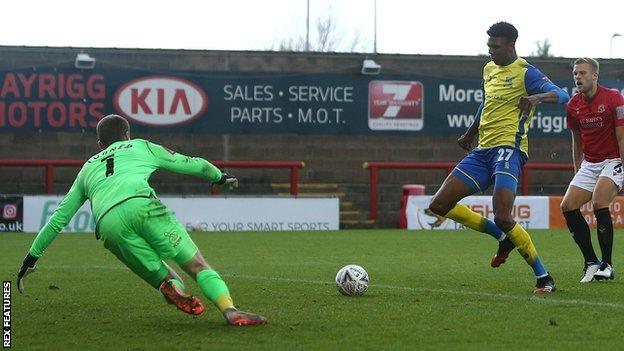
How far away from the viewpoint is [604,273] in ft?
38.2

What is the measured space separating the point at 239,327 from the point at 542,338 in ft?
6.39

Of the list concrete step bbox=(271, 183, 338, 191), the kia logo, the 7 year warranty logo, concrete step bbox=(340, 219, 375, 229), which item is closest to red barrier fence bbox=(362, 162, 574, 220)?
concrete step bbox=(340, 219, 375, 229)

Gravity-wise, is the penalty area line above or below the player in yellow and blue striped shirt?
below

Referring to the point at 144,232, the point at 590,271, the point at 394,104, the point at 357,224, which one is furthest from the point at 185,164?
the point at 394,104

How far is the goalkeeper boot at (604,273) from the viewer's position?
11648 millimetres

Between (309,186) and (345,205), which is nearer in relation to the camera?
(345,205)

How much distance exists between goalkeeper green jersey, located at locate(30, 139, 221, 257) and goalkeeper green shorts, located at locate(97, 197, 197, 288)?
0.22 ft

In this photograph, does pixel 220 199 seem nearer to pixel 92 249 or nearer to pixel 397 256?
pixel 92 249

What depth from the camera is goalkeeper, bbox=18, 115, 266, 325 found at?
26.2ft

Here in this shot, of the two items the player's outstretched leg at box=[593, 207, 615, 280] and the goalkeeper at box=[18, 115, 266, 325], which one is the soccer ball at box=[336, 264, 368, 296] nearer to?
the goalkeeper at box=[18, 115, 266, 325]

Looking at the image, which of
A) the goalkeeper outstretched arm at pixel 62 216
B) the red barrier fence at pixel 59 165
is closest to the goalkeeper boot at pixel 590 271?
the goalkeeper outstretched arm at pixel 62 216

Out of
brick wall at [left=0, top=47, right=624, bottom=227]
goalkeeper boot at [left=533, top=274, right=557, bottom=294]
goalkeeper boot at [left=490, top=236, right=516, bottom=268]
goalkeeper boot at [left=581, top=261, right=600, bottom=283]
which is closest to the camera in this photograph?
goalkeeper boot at [left=533, top=274, right=557, bottom=294]

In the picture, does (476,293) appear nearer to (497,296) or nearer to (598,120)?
(497,296)

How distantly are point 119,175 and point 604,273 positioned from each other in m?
5.40
